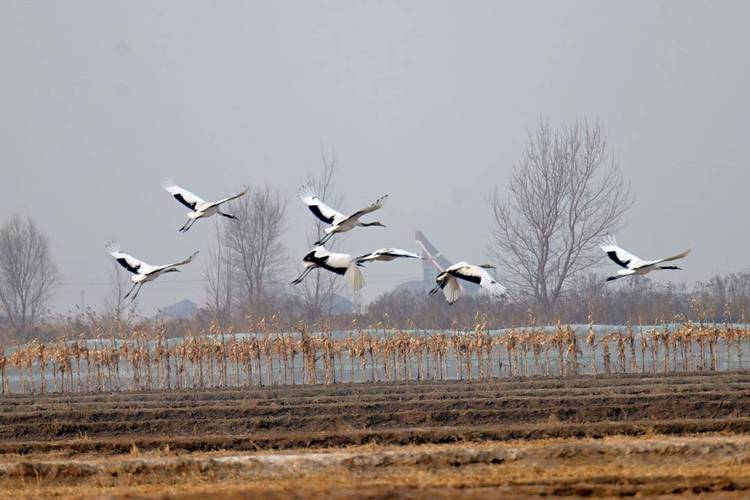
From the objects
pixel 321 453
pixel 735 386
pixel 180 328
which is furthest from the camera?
pixel 180 328

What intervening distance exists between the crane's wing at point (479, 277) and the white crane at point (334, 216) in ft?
4.42

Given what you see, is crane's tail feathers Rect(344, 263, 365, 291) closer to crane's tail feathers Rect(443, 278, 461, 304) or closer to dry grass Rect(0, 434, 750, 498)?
crane's tail feathers Rect(443, 278, 461, 304)

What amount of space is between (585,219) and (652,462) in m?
42.1

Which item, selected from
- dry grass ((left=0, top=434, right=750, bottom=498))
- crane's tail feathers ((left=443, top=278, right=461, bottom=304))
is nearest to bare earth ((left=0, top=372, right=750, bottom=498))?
dry grass ((left=0, top=434, right=750, bottom=498))

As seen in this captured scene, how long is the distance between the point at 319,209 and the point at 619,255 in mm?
4265

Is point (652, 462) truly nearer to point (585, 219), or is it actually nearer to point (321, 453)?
point (321, 453)

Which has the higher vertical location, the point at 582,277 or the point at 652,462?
the point at 582,277

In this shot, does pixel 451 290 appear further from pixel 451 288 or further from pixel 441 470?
pixel 441 470

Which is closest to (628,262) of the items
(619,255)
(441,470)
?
(619,255)

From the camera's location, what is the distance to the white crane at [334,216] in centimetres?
1709

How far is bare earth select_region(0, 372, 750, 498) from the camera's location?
1275 cm

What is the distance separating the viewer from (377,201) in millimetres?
16297

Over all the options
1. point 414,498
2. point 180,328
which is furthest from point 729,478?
point 180,328

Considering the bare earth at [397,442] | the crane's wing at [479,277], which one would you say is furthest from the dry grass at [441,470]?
the crane's wing at [479,277]
